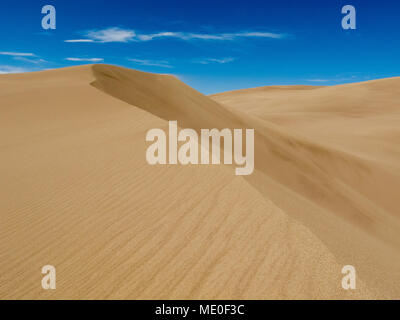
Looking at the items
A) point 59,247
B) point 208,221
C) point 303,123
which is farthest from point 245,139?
point 303,123

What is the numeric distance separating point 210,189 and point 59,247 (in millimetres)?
1860

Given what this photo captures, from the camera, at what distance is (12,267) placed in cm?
302

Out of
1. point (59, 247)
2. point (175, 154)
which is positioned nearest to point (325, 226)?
point (175, 154)

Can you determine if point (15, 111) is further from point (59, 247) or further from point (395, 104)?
point (395, 104)

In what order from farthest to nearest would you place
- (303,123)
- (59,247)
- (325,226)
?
(303,123)
(325,226)
(59,247)

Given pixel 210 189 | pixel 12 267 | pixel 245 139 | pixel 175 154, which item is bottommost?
pixel 12 267

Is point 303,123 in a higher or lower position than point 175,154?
higher

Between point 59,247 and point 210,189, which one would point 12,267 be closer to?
point 59,247

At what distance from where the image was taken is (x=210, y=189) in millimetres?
4238

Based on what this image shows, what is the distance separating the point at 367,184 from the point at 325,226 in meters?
8.06

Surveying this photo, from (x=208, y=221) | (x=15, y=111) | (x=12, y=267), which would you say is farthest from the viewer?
(x=15, y=111)

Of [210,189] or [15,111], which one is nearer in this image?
[210,189]
